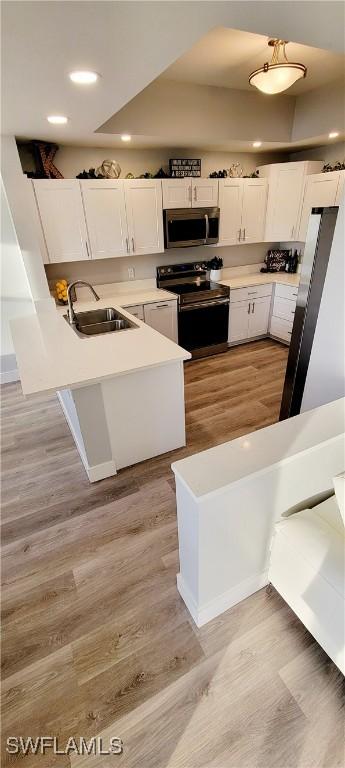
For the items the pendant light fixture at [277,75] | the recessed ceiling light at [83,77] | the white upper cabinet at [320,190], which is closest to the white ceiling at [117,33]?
the recessed ceiling light at [83,77]

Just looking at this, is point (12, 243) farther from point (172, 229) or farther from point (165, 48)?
point (165, 48)

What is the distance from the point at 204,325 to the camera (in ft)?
13.0

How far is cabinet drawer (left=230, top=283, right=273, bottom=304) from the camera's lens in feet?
13.3

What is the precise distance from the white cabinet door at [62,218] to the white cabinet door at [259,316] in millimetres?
2183

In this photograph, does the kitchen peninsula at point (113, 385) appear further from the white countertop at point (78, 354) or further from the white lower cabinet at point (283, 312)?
the white lower cabinet at point (283, 312)

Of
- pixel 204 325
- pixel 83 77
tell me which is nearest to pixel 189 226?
pixel 204 325

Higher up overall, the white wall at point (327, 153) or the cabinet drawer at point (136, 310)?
the white wall at point (327, 153)

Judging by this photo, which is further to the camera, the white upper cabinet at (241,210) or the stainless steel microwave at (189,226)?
the white upper cabinet at (241,210)

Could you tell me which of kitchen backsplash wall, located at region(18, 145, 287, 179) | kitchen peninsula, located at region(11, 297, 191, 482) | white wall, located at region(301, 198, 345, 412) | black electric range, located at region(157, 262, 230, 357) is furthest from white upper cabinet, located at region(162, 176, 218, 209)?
white wall, located at region(301, 198, 345, 412)

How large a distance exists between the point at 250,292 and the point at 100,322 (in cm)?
204

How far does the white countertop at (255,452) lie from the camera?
1.17m

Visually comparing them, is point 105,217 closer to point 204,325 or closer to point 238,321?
point 204,325

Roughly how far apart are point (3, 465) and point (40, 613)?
1287 millimetres

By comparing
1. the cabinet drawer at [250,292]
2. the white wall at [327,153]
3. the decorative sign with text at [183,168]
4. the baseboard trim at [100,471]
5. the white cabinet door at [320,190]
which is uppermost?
the white wall at [327,153]
